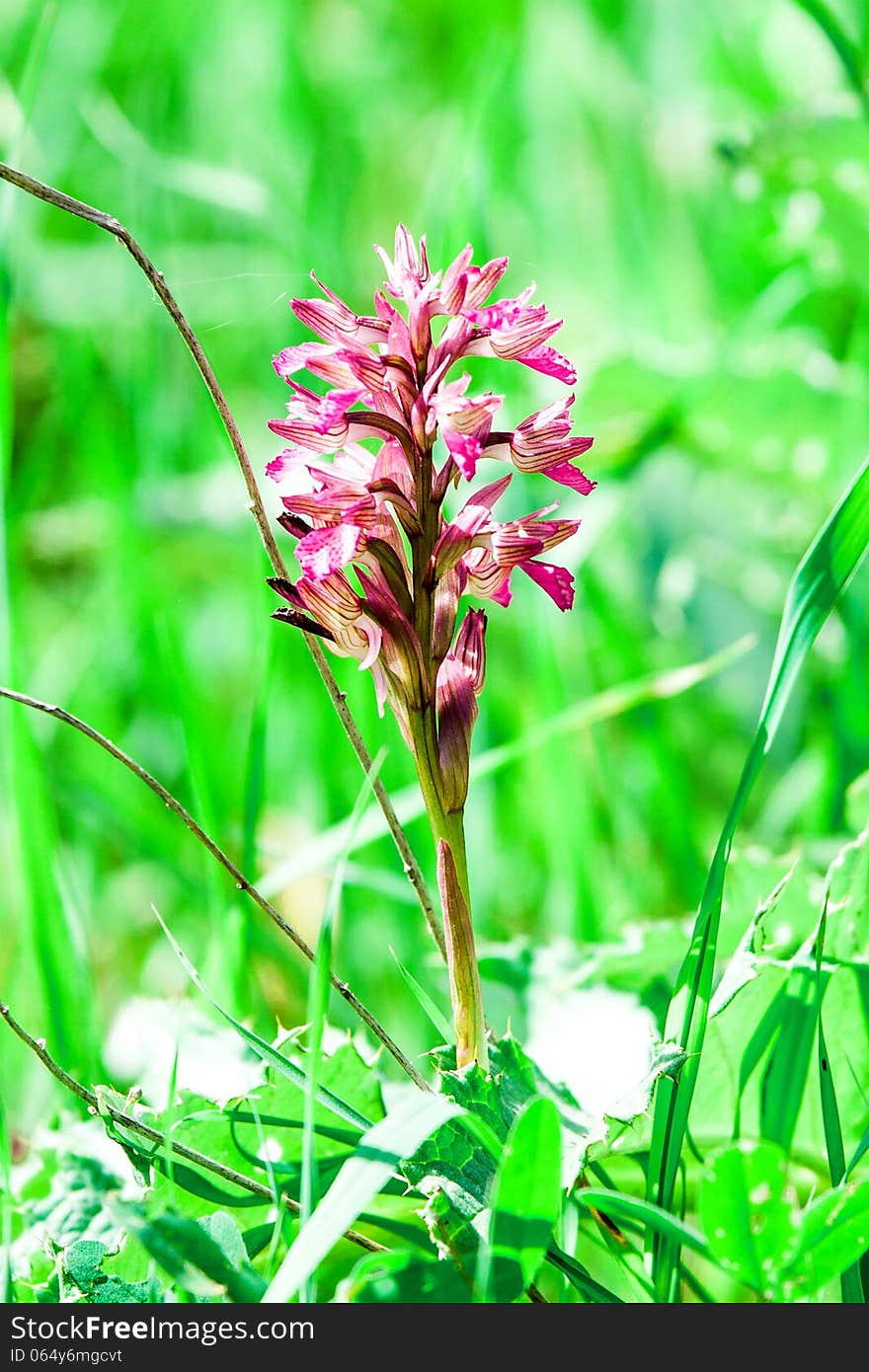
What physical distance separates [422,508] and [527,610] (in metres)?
1.57

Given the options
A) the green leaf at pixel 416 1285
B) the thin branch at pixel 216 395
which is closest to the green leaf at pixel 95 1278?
the green leaf at pixel 416 1285

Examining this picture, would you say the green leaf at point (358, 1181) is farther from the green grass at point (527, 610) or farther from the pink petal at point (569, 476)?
the pink petal at point (569, 476)

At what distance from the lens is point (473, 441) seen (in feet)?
3.60

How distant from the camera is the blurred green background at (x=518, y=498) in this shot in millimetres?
2258

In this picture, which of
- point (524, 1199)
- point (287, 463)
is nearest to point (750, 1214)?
point (524, 1199)

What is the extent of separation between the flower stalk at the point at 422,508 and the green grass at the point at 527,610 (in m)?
0.22

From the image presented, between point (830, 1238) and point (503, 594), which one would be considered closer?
point (830, 1238)

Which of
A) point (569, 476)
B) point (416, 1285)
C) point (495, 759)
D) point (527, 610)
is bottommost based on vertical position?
point (416, 1285)

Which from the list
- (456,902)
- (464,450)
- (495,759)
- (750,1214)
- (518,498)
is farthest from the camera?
(518,498)

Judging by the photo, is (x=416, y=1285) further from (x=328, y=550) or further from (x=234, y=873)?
(x=328, y=550)

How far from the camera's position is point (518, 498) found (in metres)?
2.67

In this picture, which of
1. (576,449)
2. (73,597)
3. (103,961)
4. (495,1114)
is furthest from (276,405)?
(495,1114)

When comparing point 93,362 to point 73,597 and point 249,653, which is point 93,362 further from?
point 249,653

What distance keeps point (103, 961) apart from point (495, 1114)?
1.65m
